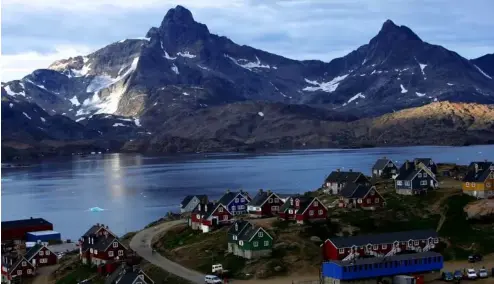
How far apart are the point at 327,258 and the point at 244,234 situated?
7728 mm

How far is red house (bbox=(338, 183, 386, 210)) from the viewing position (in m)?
73.2

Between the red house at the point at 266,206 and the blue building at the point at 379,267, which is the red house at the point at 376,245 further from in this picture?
the red house at the point at 266,206

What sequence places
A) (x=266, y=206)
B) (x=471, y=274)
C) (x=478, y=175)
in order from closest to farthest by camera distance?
(x=471, y=274)
(x=478, y=175)
(x=266, y=206)

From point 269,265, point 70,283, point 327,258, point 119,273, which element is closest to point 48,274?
point 70,283

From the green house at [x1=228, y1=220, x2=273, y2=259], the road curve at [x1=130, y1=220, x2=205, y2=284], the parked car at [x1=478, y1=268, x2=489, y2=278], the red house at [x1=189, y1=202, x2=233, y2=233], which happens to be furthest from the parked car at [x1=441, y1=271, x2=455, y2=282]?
the red house at [x1=189, y1=202, x2=233, y2=233]

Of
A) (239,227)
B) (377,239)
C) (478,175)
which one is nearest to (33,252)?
(239,227)

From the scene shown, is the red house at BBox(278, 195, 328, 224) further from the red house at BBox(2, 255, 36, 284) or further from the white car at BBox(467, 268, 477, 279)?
the red house at BBox(2, 255, 36, 284)

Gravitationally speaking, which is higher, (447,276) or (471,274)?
(471,274)

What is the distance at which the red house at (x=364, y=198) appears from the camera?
73188 mm

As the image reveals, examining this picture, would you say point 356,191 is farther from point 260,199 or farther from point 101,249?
point 101,249

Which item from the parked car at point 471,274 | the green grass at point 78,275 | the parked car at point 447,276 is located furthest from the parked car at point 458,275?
the green grass at point 78,275

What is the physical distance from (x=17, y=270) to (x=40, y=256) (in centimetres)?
454

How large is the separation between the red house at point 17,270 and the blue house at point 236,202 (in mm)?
23745

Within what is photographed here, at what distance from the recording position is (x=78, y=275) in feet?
206
